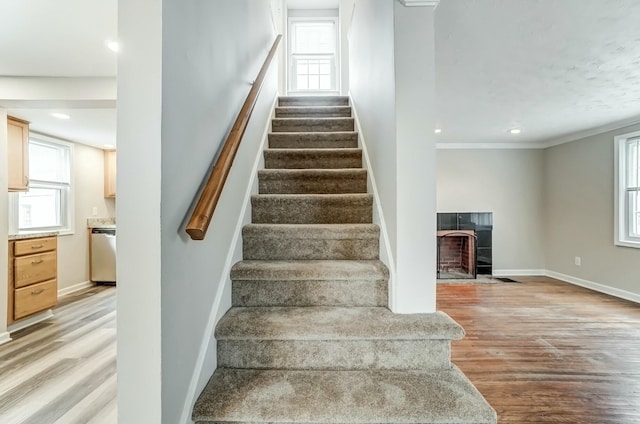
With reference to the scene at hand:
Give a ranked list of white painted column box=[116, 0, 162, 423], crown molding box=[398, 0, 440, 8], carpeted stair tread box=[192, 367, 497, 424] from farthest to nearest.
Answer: crown molding box=[398, 0, 440, 8] < carpeted stair tread box=[192, 367, 497, 424] < white painted column box=[116, 0, 162, 423]

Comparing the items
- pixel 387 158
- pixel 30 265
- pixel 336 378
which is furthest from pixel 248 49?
pixel 30 265

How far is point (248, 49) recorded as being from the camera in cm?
200

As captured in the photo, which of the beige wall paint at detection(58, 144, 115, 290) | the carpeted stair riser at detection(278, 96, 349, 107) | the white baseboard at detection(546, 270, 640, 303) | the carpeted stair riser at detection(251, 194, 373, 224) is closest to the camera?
the carpeted stair riser at detection(251, 194, 373, 224)

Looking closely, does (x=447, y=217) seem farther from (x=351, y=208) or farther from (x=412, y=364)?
(x=412, y=364)

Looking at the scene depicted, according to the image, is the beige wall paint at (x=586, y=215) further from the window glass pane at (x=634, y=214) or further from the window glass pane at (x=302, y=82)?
the window glass pane at (x=302, y=82)

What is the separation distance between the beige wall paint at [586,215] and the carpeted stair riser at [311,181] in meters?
4.28

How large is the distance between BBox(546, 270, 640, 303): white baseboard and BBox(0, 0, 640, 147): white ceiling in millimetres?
2303

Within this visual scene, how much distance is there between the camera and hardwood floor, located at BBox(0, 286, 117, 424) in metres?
1.77

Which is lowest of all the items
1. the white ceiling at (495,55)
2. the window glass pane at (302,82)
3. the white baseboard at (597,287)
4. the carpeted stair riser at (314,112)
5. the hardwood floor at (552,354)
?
the hardwood floor at (552,354)

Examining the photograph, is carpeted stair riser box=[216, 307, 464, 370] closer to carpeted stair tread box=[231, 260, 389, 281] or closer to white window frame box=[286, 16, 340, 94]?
carpeted stair tread box=[231, 260, 389, 281]

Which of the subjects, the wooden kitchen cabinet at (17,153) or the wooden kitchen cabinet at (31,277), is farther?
the wooden kitchen cabinet at (17,153)

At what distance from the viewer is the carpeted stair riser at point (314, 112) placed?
3.31 metres

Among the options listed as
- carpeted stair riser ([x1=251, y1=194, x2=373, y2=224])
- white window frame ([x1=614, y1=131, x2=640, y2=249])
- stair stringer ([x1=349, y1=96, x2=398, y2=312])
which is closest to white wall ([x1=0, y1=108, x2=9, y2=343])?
carpeted stair riser ([x1=251, y1=194, x2=373, y2=224])

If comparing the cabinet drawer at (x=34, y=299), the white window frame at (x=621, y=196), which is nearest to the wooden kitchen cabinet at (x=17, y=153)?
the cabinet drawer at (x=34, y=299)
